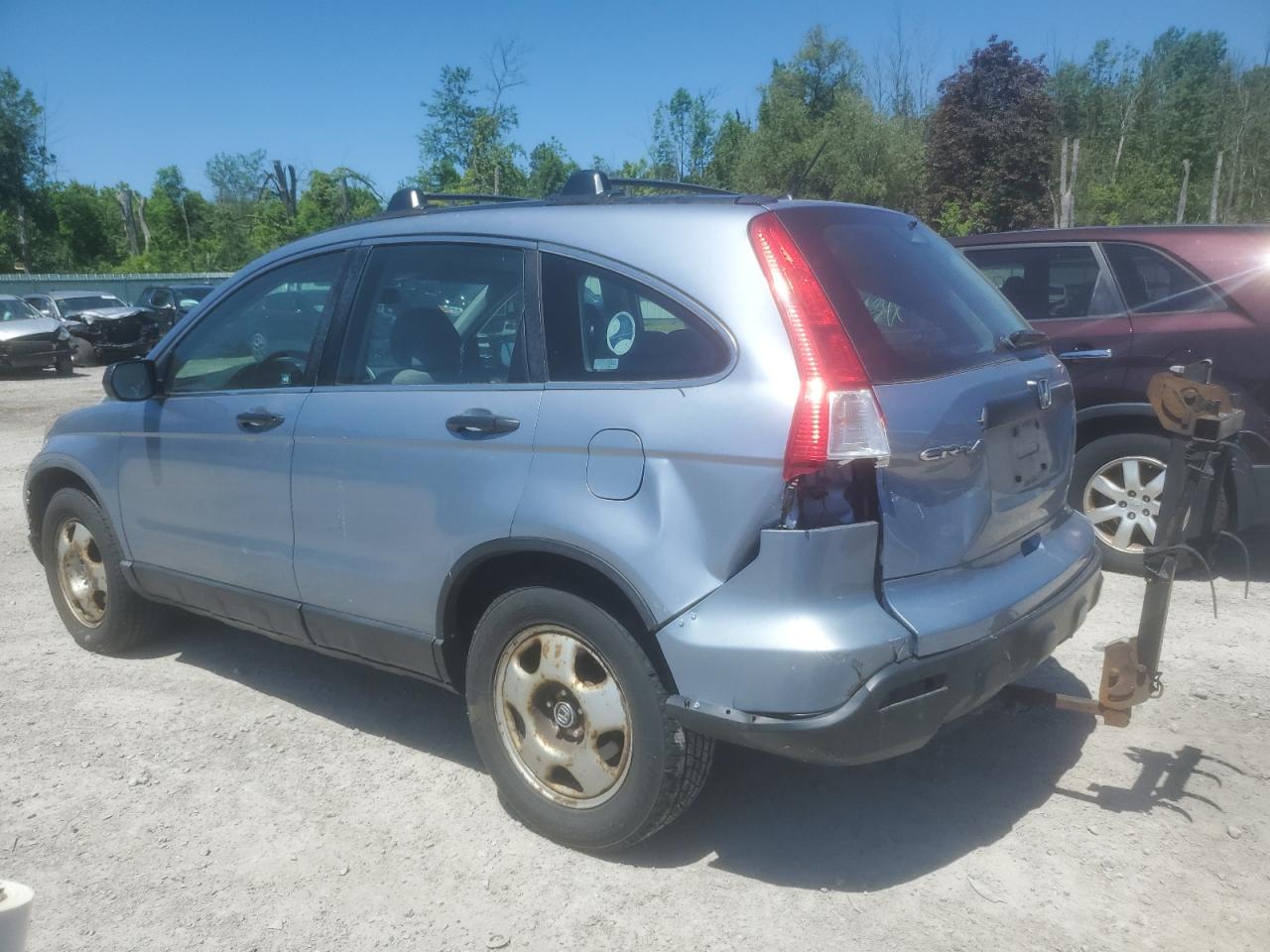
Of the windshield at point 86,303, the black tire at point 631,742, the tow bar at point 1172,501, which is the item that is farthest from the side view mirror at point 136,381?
the windshield at point 86,303

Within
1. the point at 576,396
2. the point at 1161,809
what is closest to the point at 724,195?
the point at 576,396

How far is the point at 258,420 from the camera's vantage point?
3.83 meters

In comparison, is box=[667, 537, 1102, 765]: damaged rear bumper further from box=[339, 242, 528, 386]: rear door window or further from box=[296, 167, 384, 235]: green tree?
box=[296, 167, 384, 235]: green tree

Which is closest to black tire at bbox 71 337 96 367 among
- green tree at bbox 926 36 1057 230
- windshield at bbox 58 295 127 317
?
windshield at bbox 58 295 127 317

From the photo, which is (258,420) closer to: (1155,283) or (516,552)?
(516,552)

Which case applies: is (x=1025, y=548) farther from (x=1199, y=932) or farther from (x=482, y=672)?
(x=482, y=672)

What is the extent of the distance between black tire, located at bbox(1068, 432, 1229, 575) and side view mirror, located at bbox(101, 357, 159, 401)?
178 inches

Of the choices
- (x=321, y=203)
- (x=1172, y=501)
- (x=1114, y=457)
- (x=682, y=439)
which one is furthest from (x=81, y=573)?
(x=321, y=203)

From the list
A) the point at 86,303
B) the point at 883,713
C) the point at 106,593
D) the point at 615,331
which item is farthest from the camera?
the point at 86,303

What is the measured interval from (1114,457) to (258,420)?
440cm

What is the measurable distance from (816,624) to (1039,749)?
1700 millimetres

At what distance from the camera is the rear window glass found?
276 cm

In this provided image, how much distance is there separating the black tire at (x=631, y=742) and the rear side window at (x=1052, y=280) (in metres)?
3.95

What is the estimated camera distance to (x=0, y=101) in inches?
1709
